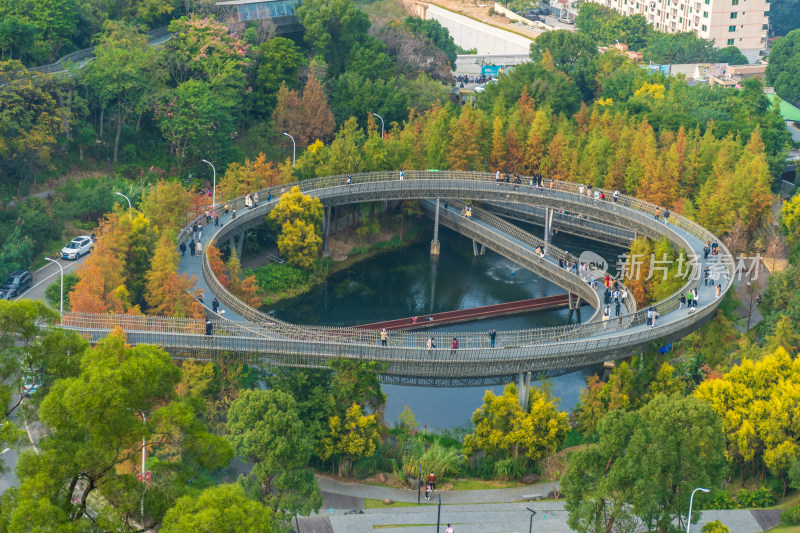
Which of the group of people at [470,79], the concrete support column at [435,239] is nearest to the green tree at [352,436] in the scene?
the concrete support column at [435,239]

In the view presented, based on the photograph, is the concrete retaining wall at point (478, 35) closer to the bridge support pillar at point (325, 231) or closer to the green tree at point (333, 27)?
the green tree at point (333, 27)

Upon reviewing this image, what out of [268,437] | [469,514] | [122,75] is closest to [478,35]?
[122,75]

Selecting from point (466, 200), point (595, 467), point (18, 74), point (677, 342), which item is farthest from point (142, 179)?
point (595, 467)

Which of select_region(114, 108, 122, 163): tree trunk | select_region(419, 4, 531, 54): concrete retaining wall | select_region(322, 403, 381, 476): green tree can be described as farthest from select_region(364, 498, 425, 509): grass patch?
select_region(419, 4, 531, 54): concrete retaining wall

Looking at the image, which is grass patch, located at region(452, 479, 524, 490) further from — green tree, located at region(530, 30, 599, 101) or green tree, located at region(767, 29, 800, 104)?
green tree, located at region(767, 29, 800, 104)

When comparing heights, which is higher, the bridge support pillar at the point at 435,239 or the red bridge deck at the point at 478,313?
the bridge support pillar at the point at 435,239

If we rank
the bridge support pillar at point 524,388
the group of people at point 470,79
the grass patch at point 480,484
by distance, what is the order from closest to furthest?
1. the grass patch at point 480,484
2. the bridge support pillar at point 524,388
3. the group of people at point 470,79

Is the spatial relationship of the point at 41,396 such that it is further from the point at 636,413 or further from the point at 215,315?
the point at 215,315
